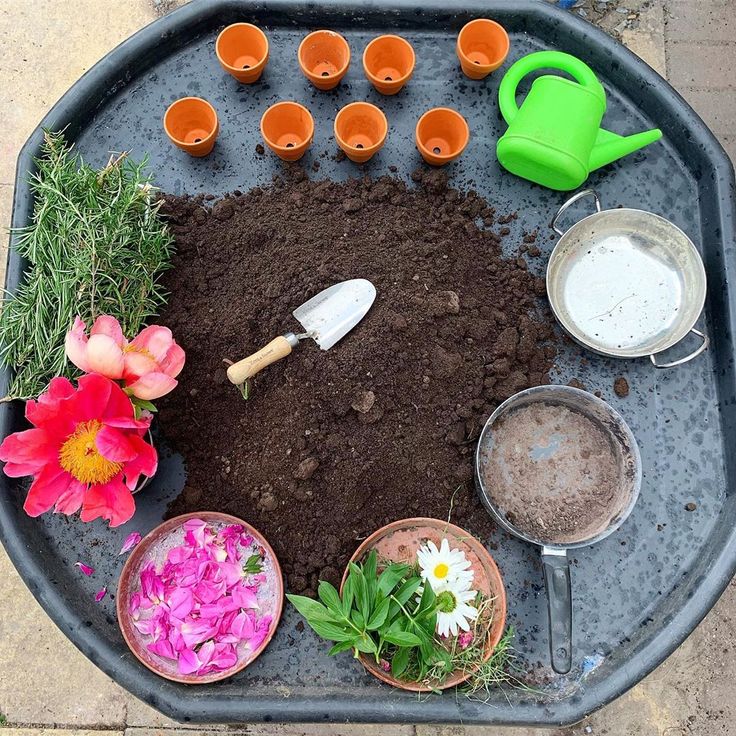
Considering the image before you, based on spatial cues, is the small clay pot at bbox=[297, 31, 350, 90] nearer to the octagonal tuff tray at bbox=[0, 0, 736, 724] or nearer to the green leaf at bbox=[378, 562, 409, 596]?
the octagonal tuff tray at bbox=[0, 0, 736, 724]

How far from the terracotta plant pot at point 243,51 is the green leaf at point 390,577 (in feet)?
3.14

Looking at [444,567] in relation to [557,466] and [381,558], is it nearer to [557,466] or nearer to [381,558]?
[381,558]

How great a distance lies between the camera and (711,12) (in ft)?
5.76

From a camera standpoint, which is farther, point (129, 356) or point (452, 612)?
point (452, 612)

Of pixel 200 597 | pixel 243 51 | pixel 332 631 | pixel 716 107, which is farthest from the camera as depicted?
pixel 716 107

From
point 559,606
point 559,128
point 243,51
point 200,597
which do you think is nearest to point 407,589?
point 559,606

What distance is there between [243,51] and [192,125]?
0.61 feet

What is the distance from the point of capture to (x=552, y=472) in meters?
1.15

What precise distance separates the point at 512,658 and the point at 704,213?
3.05ft

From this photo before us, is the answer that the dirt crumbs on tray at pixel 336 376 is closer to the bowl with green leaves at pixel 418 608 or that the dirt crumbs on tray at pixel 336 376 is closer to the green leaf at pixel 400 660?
the bowl with green leaves at pixel 418 608

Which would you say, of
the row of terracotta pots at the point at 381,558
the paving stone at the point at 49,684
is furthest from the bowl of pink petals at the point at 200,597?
the paving stone at the point at 49,684

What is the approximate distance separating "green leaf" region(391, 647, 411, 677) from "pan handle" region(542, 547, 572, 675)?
0.76ft

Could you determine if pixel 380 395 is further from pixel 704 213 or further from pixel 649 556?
pixel 704 213

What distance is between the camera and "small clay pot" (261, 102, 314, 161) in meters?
1.17
